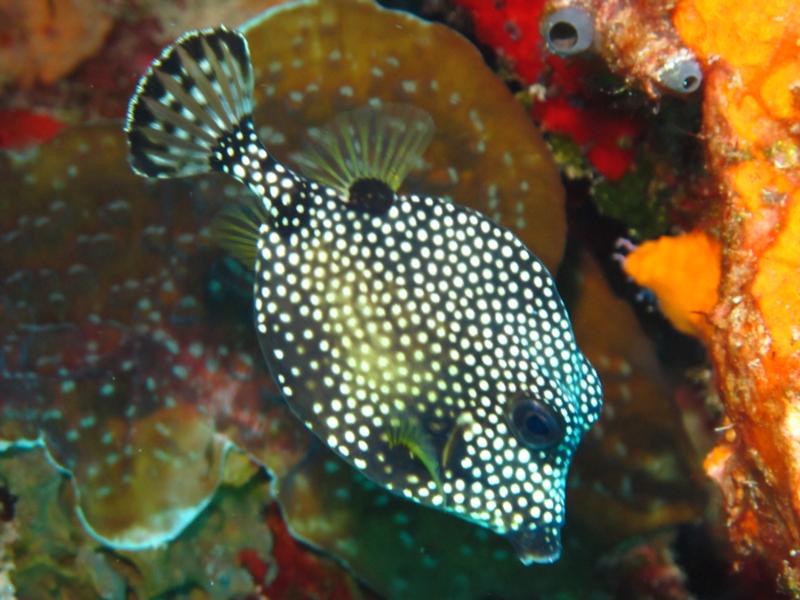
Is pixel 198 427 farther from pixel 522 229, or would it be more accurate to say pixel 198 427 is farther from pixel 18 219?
pixel 522 229

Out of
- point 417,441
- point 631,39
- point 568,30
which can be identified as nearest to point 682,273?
point 631,39

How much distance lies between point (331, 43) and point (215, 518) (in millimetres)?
2955

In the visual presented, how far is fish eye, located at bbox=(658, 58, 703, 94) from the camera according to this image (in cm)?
287

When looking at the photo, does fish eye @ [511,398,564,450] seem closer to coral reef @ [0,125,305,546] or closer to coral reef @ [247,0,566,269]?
coral reef @ [247,0,566,269]

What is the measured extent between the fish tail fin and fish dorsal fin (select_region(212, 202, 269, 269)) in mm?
212

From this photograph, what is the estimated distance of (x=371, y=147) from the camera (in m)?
2.86

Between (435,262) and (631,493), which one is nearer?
(435,262)

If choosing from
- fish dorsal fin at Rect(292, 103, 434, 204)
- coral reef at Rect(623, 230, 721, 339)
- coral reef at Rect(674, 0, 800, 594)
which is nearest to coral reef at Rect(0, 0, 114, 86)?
fish dorsal fin at Rect(292, 103, 434, 204)

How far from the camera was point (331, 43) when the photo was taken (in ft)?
12.6

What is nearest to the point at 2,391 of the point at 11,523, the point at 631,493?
the point at 11,523

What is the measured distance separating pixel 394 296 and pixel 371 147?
0.65 metres

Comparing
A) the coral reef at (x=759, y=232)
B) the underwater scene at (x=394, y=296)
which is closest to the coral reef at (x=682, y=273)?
the underwater scene at (x=394, y=296)

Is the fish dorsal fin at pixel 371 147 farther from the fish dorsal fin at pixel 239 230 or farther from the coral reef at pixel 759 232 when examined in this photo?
the coral reef at pixel 759 232

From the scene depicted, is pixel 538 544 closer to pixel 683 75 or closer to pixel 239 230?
pixel 239 230
